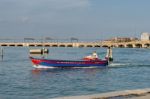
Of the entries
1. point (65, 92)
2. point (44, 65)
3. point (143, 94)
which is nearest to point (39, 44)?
point (44, 65)

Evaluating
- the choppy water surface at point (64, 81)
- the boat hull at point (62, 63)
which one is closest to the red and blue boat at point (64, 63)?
the boat hull at point (62, 63)

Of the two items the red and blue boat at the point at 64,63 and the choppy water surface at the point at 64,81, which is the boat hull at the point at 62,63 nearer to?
the red and blue boat at the point at 64,63

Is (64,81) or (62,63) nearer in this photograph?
(64,81)

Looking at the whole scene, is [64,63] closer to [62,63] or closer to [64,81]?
[62,63]

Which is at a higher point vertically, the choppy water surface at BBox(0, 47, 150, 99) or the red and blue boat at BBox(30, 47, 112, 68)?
the red and blue boat at BBox(30, 47, 112, 68)

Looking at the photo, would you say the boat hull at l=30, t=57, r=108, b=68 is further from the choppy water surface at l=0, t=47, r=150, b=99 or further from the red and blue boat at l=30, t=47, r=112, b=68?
the choppy water surface at l=0, t=47, r=150, b=99

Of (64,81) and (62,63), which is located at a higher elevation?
(62,63)

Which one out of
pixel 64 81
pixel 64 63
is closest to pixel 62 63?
pixel 64 63

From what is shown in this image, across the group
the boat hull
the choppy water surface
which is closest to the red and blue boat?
the boat hull

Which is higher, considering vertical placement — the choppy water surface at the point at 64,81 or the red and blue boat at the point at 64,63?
the red and blue boat at the point at 64,63

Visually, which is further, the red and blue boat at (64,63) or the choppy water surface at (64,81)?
the red and blue boat at (64,63)

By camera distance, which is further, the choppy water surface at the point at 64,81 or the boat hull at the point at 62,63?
the boat hull at the point at 62,63

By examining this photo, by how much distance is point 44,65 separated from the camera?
202 feet

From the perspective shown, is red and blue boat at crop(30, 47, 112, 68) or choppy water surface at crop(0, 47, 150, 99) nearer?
choppy water surface at crop(0, 47, 150, 99)
